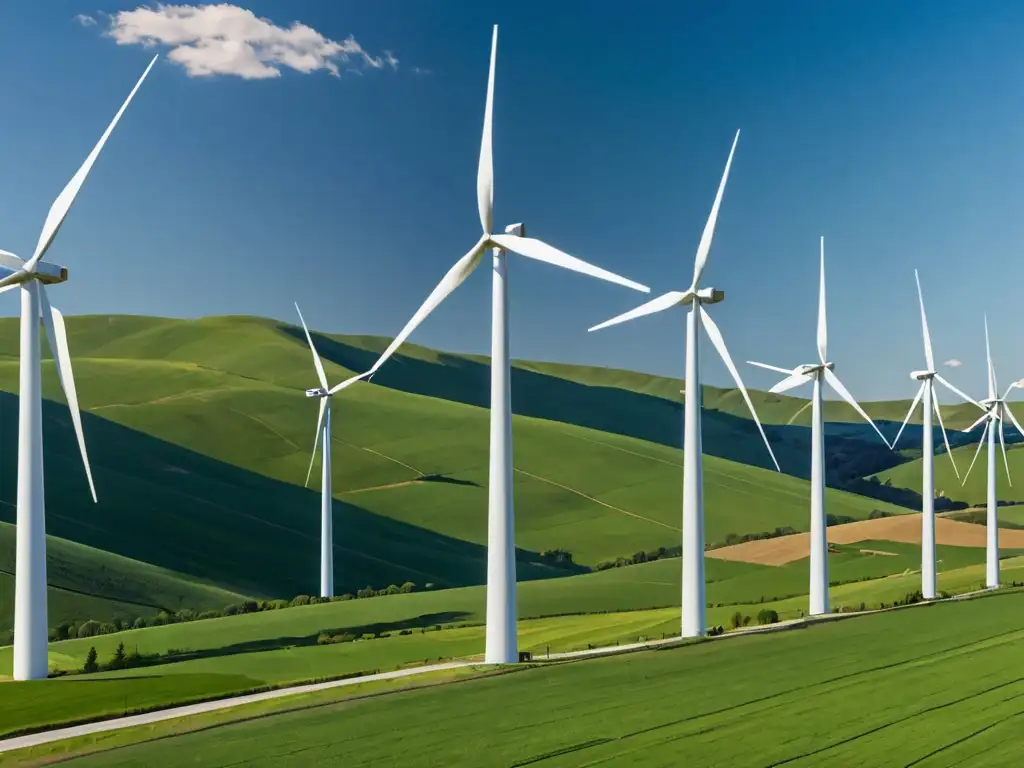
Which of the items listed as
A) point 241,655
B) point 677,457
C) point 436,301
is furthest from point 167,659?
point 677,457

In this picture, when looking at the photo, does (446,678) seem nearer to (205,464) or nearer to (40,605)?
(40,605)

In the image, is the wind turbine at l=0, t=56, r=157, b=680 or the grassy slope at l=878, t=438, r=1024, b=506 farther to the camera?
the grassy slope at l=878, t=438, r=1024, b=506

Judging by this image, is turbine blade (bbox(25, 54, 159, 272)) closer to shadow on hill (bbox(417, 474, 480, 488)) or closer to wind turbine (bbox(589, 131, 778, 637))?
wind turbine (bbox(589, 131, 778, 637))

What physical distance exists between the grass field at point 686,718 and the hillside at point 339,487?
40.7m

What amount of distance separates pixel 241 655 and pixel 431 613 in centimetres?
1857

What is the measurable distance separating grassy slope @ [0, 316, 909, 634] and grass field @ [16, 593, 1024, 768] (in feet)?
134

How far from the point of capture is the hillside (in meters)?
94.0

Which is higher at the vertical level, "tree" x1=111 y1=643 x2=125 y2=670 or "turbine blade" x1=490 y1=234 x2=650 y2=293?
"turbine blade" x1=490 y1=234 x2=650 y2=293

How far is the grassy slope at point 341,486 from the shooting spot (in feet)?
310

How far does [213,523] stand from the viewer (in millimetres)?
99375

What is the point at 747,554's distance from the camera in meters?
88.7

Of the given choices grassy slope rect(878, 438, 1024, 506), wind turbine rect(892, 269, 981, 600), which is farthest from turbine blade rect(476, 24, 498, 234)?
grassy slope rect(878, 438, 1024, 506)

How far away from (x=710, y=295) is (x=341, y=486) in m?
89.0

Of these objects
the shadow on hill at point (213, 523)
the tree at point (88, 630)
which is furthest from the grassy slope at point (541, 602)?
the shadow on hill at point (213, 523)
